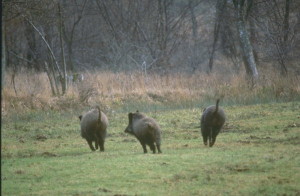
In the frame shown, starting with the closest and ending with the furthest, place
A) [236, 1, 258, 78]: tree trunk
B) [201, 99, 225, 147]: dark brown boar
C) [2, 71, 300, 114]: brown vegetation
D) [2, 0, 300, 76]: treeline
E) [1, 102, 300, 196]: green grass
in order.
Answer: [1, 102, 300, 196]: green grass, [201, 99, 225, 147]: dark brown boar, [2, 71, 300, 114]: brown vegetation, [236, 1, 258, 78]: tree trunk, [2, 0, 300, 76]: treeline

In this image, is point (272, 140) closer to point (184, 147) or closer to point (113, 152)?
point (184, 147)

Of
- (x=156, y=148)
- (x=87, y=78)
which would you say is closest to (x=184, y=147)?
(x=156, y=148)

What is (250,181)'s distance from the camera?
380 inches

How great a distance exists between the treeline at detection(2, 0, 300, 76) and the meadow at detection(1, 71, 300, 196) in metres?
6.03

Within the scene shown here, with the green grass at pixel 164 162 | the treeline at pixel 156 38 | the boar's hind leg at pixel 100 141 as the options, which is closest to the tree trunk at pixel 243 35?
the treeline at pixel 156 38

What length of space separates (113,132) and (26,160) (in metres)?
5.79

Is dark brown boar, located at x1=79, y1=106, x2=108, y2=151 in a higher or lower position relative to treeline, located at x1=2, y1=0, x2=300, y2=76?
lower

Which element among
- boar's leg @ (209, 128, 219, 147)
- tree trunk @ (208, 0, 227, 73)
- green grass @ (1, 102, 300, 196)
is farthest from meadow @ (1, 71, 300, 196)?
tree trunk @ (208, 0, 227, 73)

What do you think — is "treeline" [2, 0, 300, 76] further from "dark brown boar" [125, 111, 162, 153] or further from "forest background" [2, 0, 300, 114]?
"dark brown boar" [125, 111, 162, 153]

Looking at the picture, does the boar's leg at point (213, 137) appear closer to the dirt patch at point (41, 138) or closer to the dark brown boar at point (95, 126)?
the dark brown boar at point (95, 126)

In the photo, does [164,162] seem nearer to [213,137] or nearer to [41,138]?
[213,137]

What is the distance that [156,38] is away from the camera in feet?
134

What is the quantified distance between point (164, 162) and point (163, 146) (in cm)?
345

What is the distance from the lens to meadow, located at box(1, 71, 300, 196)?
9578mm
